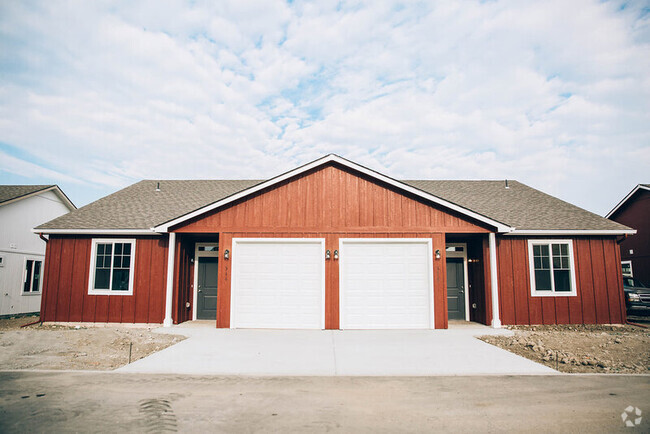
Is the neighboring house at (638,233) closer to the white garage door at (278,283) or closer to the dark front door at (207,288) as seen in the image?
the white garage door at (278,283)

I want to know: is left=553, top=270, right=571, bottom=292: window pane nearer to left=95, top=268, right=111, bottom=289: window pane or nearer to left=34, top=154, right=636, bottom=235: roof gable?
left=34, top=154, right=636, bottom=235: roof gable

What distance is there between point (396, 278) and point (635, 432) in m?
7.94

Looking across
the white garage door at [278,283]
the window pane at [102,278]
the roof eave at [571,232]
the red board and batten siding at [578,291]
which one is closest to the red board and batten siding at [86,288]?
the window pane at [102,278]

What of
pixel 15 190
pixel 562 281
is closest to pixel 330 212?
pixel 562 281

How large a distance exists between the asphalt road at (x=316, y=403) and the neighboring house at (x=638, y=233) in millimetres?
16592

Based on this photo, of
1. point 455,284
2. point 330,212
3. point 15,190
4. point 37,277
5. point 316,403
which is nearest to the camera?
point 316,403

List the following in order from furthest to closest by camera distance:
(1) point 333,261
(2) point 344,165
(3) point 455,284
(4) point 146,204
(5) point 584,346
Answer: (4) point 146,204, (3) point 455,284, (2) point 344,165, (1) point 333,261, (5) point 584,346

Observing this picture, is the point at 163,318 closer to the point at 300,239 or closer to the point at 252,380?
the point at 300,239

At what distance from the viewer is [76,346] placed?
31.4ft

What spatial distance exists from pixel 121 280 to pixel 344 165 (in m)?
8.46

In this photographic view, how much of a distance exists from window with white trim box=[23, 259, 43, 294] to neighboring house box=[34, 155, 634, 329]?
551 centimetres

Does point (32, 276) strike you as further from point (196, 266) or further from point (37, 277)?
point (196, 266)

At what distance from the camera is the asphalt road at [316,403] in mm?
4828

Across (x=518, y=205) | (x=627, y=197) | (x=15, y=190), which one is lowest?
(x=518, y=205)
